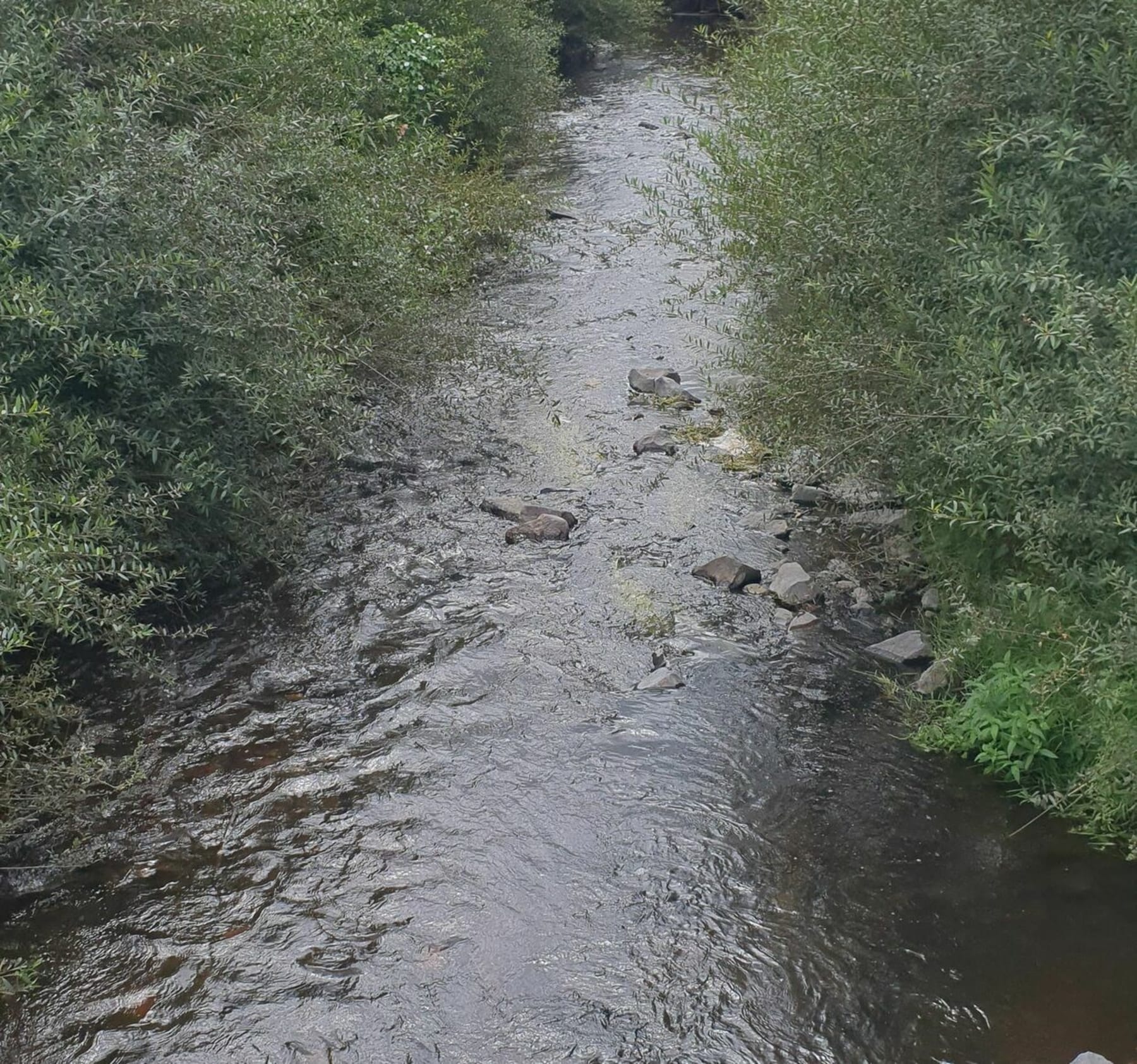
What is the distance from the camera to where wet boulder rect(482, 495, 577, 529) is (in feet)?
32.6

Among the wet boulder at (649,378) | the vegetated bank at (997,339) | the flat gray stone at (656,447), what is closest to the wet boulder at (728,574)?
the vegetated bank at (997,339)

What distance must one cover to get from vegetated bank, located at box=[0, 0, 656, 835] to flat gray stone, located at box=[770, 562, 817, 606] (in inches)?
144

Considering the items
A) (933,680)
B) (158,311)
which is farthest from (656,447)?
(158,311)

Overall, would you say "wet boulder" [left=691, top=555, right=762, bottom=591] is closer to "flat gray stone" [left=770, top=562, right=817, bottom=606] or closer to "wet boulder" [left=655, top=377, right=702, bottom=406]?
"flat gray stone" [left=770, top=562, right=817, bottom=606]

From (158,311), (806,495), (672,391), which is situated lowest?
(672,391)

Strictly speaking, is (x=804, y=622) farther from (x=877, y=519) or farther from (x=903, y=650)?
(x=877, y=519)

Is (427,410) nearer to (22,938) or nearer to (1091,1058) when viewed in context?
(22,938)

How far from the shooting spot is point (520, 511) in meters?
10.1

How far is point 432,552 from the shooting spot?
31.2 ft

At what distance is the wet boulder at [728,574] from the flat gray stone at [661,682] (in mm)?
1288

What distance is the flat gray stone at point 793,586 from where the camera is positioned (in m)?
8.62

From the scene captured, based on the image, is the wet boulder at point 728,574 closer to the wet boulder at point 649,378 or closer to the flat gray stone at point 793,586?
the flat gray stone at point 793,586

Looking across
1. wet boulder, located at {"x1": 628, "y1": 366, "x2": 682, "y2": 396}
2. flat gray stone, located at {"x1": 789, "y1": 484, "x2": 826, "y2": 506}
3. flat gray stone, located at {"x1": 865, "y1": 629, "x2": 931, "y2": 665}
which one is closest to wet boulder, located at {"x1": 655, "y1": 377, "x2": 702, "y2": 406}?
wet boulder, located at {"x1": 628, "y1": 366, "x2": 682, "y2": 396}

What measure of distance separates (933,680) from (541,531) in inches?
142
